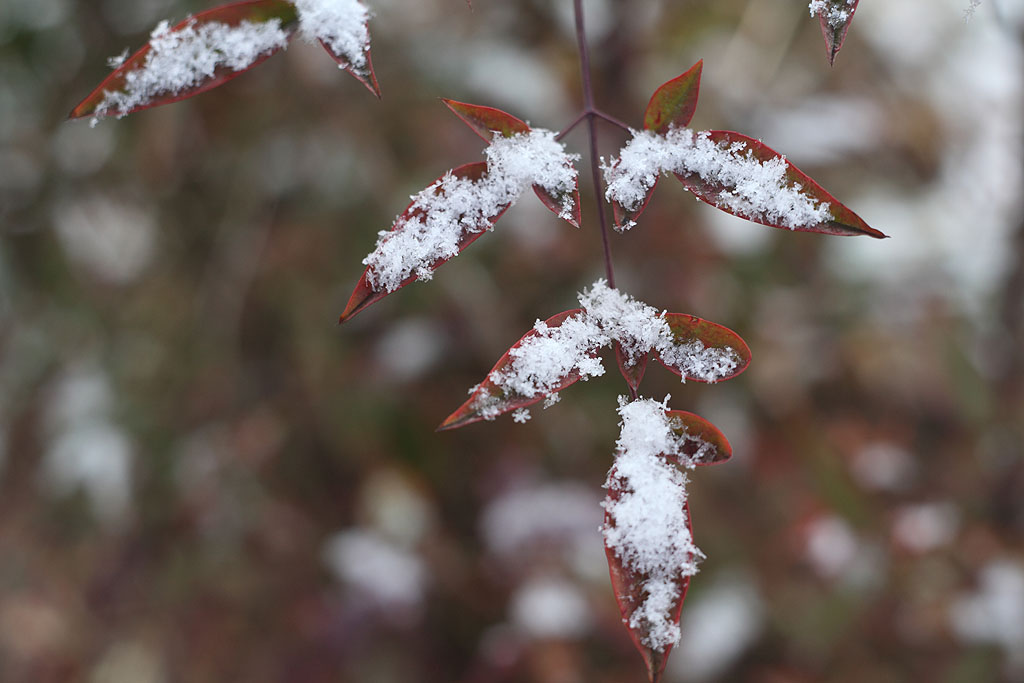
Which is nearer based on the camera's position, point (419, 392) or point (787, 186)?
point (787, 186)

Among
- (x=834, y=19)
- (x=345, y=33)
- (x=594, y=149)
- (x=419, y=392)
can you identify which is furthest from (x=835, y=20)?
(x=419, y=392)

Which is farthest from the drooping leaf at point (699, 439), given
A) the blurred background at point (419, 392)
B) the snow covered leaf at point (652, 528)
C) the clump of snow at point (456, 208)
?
the blurred background at point (419, 392)

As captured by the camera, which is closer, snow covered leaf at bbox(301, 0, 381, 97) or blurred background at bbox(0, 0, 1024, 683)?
snow covered leaf at bbox(301, 0, 381, 97)

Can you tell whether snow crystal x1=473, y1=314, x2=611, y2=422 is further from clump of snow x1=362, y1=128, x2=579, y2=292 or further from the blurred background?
the blurred background

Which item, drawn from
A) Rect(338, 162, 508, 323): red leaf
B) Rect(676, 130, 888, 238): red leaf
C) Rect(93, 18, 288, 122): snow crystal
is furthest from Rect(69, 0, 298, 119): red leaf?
Rect(676, 130, 888, 238): red leaf

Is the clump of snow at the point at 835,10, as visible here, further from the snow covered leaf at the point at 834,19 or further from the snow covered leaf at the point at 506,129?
the snow covered leaf at the point at 506,129

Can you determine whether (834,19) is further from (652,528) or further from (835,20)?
(652,528)

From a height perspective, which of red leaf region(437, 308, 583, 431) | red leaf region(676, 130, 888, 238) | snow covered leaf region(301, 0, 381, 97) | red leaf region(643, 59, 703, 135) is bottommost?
red leaf region(437, 308, 583, 431)
